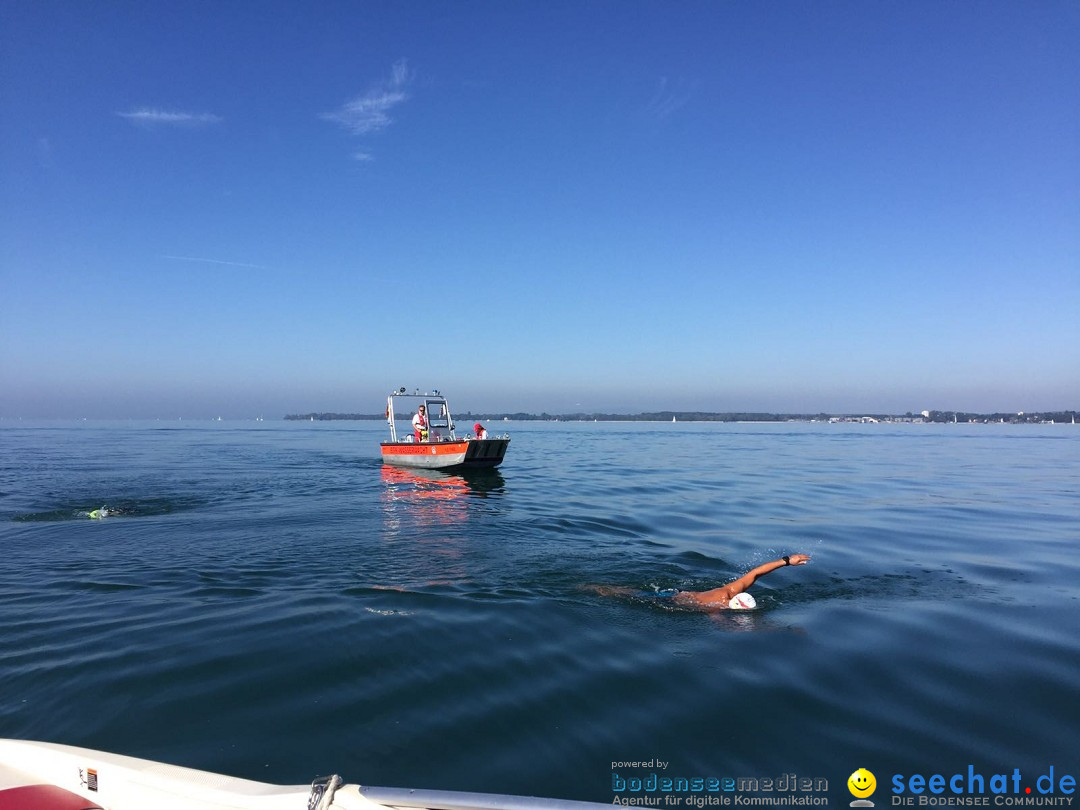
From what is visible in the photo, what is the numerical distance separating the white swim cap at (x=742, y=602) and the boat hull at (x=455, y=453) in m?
19.2

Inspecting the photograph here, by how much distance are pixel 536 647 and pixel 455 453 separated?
68.2 ft

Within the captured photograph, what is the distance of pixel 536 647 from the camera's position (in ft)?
23.6

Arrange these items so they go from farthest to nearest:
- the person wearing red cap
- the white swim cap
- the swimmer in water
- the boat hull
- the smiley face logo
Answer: the person wearing red cap, the boat hull, the white swim cap, the swimmer in water, the smiley face logo

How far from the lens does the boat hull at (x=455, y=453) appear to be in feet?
89.6

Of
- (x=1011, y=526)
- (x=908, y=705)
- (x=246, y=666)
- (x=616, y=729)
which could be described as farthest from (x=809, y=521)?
(x=246, y=666)

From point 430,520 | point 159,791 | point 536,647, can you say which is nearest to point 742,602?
point 536,647

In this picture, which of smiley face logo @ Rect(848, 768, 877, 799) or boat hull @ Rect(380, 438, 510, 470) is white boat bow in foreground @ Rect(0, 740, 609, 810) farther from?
boat hull @ Rect(380, 438, 510, 470)

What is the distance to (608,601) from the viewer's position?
9.15 meters

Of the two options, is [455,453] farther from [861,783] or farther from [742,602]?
[861,783]

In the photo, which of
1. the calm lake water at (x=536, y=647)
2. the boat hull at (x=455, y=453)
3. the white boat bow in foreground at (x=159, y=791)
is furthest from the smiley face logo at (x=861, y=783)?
the boat hull at (x=455, y=453)

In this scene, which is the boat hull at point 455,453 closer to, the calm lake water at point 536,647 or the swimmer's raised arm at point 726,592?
the calm lake water at point 536,647

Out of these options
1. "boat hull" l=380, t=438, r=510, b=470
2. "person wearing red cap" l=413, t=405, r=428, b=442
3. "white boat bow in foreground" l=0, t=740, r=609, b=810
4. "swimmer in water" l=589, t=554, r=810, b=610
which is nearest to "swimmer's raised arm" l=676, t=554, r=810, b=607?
"swimmer in water" l=589, t=554, r=810, b=610

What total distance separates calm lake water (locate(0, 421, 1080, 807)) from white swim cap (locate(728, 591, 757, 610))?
7.7 inches

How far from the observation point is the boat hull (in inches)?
1075
